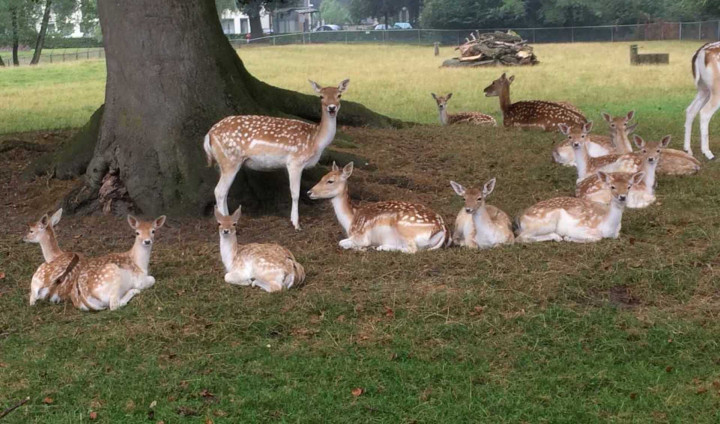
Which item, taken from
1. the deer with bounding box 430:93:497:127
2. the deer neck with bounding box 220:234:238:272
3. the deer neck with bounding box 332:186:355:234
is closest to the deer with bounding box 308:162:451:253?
the deer neck with bounding box 332:186:355:234

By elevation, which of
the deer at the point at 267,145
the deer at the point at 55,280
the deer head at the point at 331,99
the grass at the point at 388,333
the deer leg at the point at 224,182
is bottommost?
the grass at the point at 388,333

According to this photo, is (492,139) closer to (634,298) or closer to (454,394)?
(634,298)

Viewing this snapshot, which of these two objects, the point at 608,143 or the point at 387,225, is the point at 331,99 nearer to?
the point at 387,225

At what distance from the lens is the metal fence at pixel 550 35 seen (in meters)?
49.3

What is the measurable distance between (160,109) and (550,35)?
47087mm

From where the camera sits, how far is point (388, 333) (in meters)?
5.84

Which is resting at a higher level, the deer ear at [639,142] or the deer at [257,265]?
the deer ear at [639,142]

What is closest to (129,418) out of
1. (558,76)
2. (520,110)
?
(520,110)

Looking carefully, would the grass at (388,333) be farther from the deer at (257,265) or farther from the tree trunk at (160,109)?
the tree trunk at (160,109)

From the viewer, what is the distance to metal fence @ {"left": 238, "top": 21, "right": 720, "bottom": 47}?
49.3m

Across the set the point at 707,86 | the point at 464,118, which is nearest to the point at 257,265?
the point at 707,86

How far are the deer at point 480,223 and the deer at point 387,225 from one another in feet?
0.56

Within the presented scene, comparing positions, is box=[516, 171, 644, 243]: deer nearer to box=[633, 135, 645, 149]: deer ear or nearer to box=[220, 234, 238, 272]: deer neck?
box=[633, 135, 645, 149]: deer ear

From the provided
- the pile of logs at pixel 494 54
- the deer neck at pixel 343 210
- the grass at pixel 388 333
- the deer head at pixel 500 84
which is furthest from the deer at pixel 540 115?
the pile of logs at pixel 494 54
